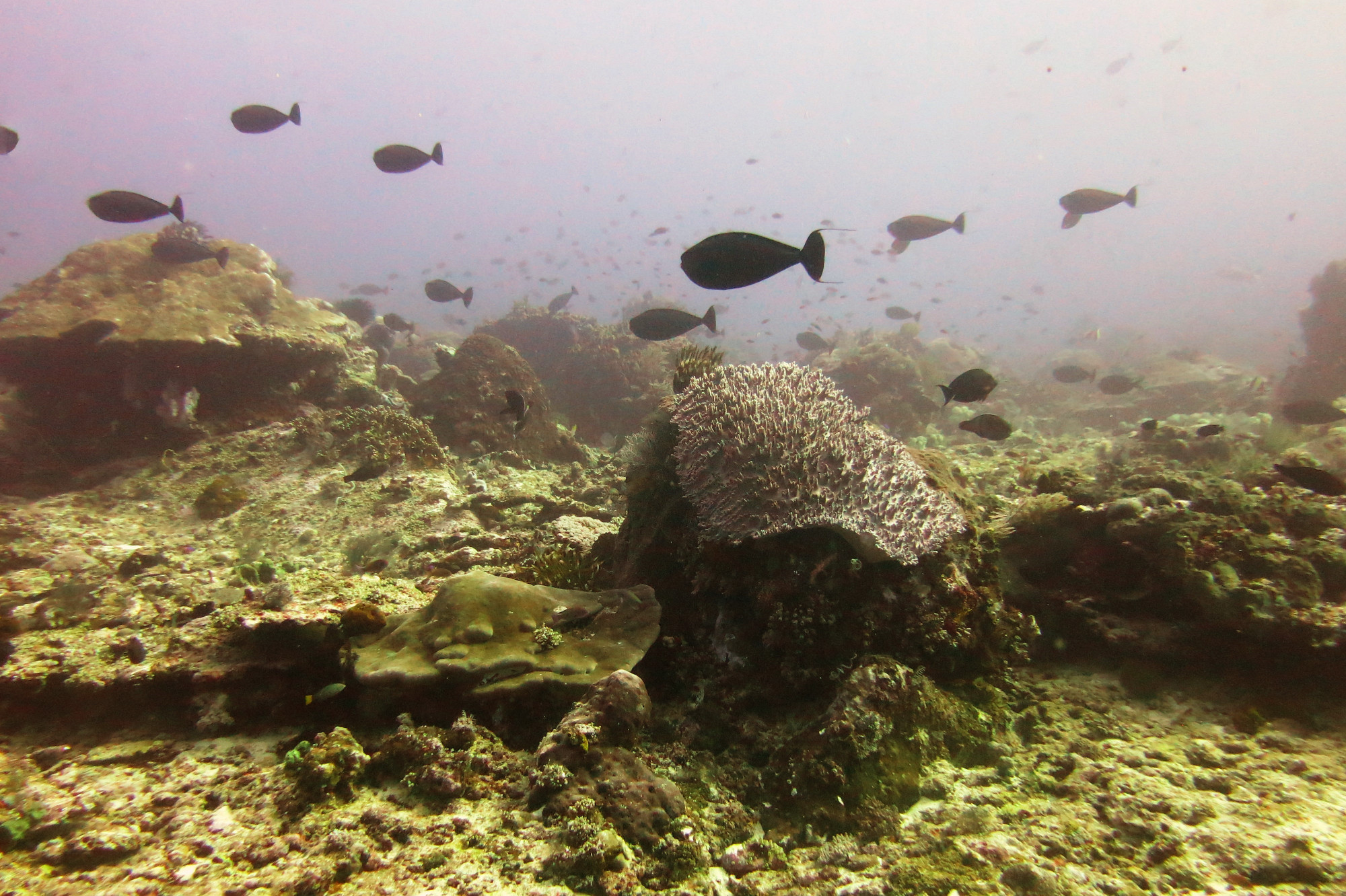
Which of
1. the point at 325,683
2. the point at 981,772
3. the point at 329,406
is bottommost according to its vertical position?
the point at 981,772

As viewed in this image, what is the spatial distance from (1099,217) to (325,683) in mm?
214976

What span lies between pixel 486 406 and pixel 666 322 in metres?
4.61

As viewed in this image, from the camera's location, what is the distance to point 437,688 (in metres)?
2.93

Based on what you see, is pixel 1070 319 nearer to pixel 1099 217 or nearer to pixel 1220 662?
pixel 1099 217

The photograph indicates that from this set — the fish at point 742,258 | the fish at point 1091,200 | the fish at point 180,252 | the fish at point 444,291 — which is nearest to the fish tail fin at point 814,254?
the fish at point 742,258

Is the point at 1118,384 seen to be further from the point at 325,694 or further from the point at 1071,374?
the point at 325,694

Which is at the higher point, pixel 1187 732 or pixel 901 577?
pixel 901 577

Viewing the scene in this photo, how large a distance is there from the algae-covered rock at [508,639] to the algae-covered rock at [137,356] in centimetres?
718

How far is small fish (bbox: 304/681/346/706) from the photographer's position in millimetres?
2898

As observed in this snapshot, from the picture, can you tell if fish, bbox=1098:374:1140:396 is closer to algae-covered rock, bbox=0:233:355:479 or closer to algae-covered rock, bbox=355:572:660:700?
algae-covered rock, bbox=355:572:660:700

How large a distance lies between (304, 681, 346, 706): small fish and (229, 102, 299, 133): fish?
26.8 ft

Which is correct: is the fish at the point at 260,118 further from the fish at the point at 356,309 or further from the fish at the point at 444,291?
the fish at the point at 356,309

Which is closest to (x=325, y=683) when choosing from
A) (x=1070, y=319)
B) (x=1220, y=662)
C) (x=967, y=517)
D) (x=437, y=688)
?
(x=437, y=688)

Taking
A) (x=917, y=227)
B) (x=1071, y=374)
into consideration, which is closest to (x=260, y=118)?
(x=917, y=227)
